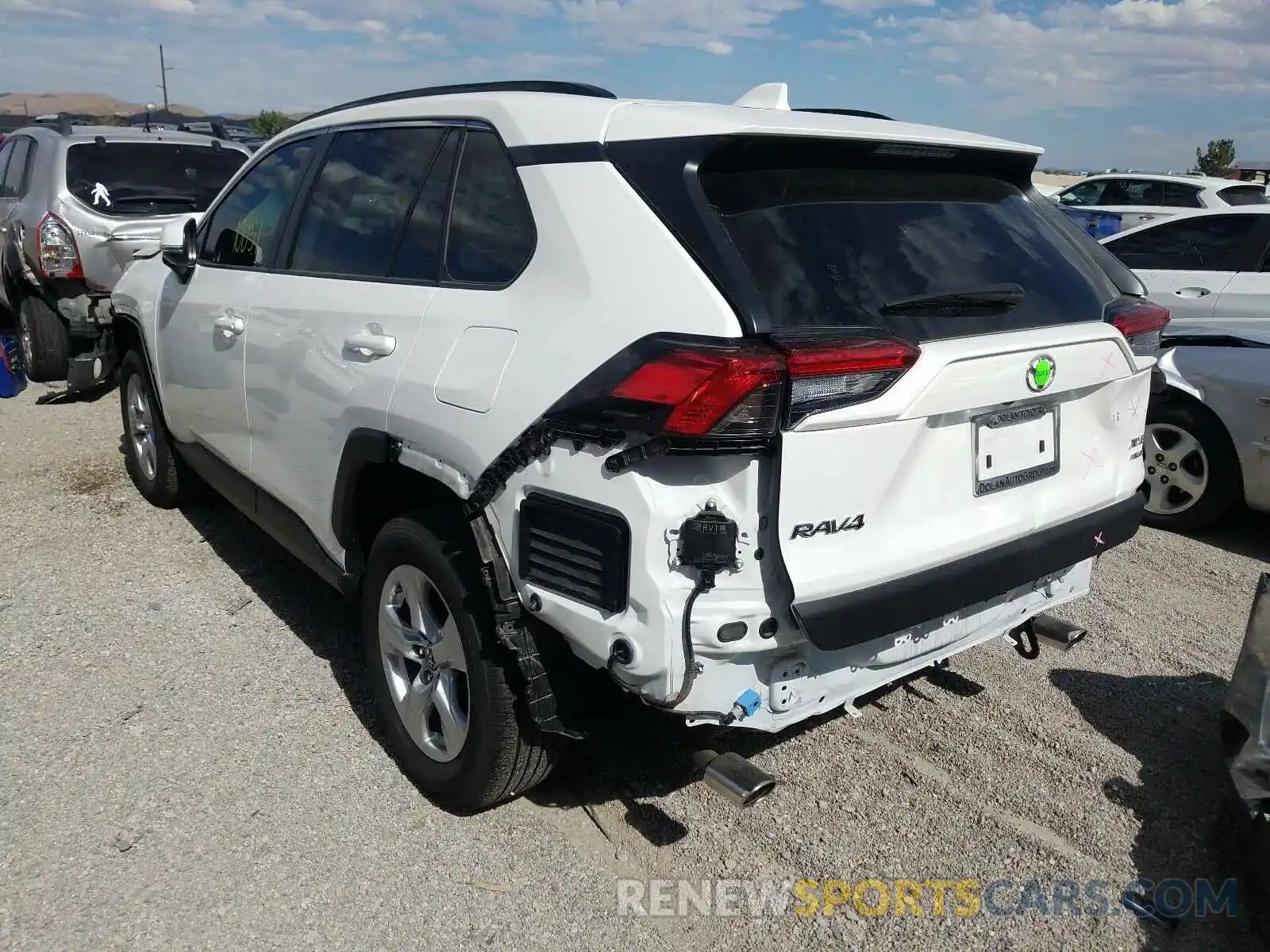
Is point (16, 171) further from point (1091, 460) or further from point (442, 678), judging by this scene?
point (1091, 460)

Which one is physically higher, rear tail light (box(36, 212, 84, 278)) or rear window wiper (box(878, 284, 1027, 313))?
rear window wiper (box(878, 284, 1027, 313))

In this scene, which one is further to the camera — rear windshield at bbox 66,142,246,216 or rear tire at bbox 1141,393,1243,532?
A: rear windshield at bbox 66,142,246,216

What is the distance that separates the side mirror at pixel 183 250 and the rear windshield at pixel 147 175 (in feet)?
13.0

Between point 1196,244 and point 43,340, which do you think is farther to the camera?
point 43,340

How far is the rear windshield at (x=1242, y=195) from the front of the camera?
41.4ft

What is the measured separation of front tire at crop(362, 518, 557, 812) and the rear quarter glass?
43.1 inches

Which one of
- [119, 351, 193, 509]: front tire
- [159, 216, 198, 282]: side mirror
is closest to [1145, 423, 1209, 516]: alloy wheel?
[159, 216, 198, 282]: side mirror

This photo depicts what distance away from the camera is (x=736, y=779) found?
239 cm

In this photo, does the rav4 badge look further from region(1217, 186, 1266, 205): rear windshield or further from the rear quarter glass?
region(1217, 186, 1266, 205): rear windshield

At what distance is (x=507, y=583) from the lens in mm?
2484

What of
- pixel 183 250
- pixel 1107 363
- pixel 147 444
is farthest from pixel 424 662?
pixel 147 444

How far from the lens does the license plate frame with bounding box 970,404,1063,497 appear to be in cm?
254

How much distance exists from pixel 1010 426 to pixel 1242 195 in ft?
41.6

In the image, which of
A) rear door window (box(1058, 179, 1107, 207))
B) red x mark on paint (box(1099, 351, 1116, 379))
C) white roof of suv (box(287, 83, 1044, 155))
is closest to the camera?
white roof of suv (box(287, 83, 1044, 155))
